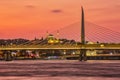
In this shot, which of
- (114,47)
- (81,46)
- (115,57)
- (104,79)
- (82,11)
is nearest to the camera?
(104,79)

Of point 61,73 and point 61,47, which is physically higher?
point 61,47

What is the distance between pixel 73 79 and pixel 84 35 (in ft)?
219

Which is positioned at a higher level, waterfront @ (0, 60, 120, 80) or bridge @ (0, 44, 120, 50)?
bridge @ (0, 44, 120, 50)

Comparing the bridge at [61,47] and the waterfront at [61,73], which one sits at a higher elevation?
the bridge at [61,47]

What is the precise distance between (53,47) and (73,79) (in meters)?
A: 59.5

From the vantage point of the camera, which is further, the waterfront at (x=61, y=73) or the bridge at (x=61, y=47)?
the bridge at (x=61, y=47)

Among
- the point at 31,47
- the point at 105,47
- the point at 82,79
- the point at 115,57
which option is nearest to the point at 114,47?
the point at 105,47

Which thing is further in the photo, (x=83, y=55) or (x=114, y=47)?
(x=83, y=55)

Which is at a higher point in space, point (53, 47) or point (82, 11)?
point (82, 11)

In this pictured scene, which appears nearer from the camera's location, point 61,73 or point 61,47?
point 61,73

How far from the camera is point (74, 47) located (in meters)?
116

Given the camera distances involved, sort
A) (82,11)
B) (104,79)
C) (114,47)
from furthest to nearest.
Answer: (82,11)
(114,47)
(104,79)

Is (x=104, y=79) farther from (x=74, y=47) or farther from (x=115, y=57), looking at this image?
(x=115, y=57)

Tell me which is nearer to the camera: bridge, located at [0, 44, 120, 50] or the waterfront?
the waterfront
